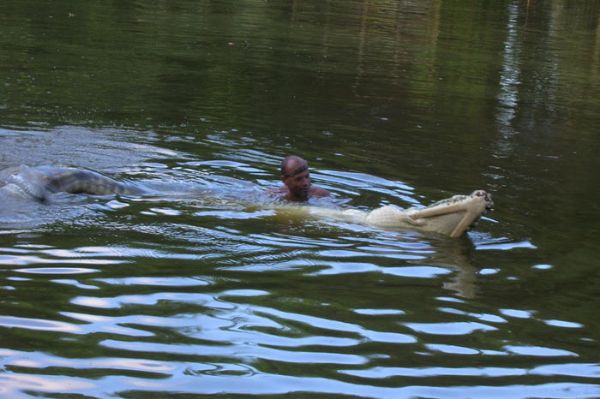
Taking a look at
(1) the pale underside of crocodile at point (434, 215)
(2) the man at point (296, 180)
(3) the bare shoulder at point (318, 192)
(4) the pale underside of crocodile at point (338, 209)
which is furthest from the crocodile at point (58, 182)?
(1) the pale underside of crocodile at point (434, 215)

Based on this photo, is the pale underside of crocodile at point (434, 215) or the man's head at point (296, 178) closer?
the pale underside of crocodile at point (434, 215)

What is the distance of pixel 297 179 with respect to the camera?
936cm

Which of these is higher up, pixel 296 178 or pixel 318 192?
pixel 296 178

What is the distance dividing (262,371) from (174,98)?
9.96 meters

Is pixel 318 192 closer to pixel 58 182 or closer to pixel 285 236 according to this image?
pixel 285 236

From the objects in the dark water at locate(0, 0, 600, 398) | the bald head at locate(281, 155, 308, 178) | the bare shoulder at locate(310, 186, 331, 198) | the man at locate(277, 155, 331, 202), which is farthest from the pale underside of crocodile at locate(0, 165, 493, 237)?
the bare shoulder at locate(310, 186, 331, 198)

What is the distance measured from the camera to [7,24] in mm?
21031

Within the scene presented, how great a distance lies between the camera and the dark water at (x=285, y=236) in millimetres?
5309

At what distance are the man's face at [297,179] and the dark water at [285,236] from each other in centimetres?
47

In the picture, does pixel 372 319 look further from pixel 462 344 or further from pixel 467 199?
pixel 467 199

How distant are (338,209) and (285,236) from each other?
3.31ft

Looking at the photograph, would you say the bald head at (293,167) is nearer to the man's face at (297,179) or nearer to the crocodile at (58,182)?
the man's face at (297,179)

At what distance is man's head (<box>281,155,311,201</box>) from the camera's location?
30.7 ft

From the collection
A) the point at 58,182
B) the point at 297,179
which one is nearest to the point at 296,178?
the point at 297,179
